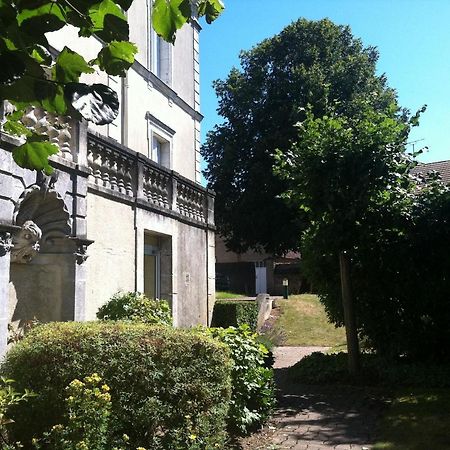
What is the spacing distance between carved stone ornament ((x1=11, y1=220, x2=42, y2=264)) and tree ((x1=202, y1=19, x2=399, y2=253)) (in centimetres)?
1802

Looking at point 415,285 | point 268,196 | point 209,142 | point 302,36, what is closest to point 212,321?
point 415,285

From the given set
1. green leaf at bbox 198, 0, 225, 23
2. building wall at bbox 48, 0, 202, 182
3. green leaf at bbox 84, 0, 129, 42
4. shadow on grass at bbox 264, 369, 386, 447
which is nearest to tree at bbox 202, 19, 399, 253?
building wall at bbox 48, 0, 202, 182

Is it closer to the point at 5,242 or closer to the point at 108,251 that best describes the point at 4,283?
the point at 5,242

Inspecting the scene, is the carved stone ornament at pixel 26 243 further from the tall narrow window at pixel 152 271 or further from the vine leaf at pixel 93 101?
the vine leaf at pixel 93 101

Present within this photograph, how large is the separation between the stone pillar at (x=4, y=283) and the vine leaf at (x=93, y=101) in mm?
4575

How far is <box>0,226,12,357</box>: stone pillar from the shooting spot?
6012 millimetres

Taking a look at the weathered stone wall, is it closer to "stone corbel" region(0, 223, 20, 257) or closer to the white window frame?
"stone corbel" region(0, 223, 20, 257)

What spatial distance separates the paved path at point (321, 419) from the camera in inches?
230

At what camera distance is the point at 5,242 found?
6.14 m

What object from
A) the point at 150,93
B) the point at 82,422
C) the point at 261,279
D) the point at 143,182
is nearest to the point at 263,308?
the point at 150,93

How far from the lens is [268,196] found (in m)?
24.9

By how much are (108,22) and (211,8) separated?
0.57m

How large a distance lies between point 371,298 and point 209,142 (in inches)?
734

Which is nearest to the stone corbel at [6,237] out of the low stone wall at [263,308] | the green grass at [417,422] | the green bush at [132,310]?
the green bush at [132,310]
